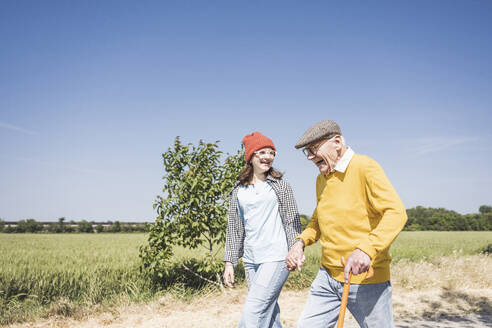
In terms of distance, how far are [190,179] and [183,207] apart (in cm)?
51

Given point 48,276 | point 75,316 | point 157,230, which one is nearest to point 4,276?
point 48,276

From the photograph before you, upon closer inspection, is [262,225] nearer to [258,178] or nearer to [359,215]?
[258,178]

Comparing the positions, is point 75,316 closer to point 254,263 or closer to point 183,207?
point 183,207

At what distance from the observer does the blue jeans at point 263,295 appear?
2.93 meters

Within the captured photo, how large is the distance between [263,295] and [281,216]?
2.25ft

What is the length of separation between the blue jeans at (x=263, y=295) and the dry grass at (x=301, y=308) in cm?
256

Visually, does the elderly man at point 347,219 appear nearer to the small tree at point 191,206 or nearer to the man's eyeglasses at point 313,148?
the man's eyeglasses at point 313,148

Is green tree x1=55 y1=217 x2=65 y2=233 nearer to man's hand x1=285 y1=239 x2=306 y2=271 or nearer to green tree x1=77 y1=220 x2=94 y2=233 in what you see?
green tree x1=77 y1=220 x2=94 y2=233

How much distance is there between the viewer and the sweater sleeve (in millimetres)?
1923

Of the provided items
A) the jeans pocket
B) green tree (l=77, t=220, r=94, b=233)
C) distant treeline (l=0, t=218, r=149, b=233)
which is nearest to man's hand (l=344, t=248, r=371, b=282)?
the jeans pocket

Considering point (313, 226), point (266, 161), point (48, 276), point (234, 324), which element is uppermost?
point (266, 161)

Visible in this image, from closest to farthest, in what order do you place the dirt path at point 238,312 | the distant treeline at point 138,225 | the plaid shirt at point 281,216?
the plaid shirt at point 281,216 → the dirt path at point 238,312 → the distant treeline at point 138,225

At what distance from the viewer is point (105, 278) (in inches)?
277

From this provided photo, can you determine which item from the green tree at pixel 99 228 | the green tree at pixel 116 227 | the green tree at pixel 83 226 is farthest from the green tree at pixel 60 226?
the green tree at pixel 116 227
